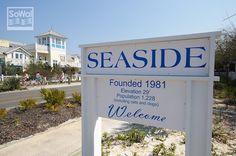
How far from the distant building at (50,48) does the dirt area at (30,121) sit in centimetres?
4142

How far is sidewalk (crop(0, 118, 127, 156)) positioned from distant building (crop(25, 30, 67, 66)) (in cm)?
4402

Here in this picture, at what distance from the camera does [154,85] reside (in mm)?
3027

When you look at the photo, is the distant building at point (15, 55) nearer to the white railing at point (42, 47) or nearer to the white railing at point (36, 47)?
the white railing at point (36, 47)

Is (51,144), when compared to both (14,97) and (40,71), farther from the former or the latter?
(40,71)

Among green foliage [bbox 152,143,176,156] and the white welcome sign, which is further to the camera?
green foliage [bbox 152,143,176,156]

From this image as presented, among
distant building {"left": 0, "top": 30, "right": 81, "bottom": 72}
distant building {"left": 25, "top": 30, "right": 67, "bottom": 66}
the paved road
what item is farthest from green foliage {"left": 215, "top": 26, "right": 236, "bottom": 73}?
distant building {"left": 25, "top": 30, "right": 67, "bottom": 66}

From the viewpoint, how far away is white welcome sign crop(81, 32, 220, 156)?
265 centimetres

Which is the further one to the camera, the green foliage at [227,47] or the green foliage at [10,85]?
the green foliage at [10,85]

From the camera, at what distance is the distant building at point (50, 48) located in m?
49.1

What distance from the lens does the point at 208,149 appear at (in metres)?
2.65

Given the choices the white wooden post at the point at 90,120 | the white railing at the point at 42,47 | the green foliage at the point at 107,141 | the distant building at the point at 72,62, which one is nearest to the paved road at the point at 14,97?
the green foliage at the point at 107,141

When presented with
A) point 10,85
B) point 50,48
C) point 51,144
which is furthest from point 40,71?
point 51,144

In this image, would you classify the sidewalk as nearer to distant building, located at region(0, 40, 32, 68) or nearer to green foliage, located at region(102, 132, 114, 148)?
green foliage, located at region(102, 132, 114, 148)

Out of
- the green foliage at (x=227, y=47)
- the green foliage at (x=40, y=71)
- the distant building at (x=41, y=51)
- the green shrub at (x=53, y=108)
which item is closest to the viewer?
the green shrub at (x=53, y=108)
